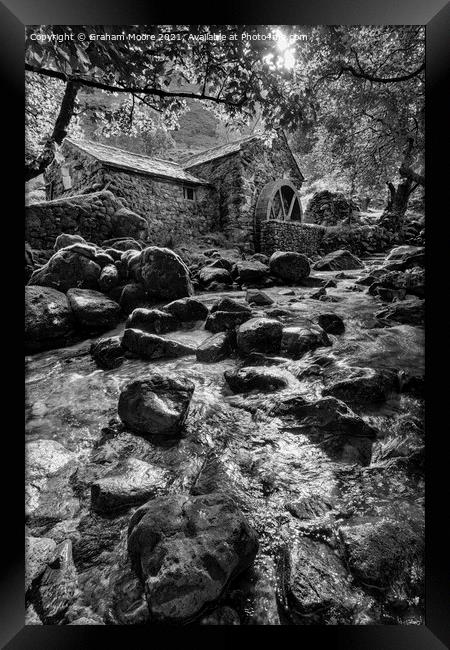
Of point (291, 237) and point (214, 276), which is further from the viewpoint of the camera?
point (214, 276)

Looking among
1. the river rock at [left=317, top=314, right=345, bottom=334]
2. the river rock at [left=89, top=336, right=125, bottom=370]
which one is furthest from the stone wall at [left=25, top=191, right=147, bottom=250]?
the river rock at [left=317, top=314, right=345, bottom=334]

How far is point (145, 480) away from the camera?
1.38 metres

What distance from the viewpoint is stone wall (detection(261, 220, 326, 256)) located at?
1.99 metres

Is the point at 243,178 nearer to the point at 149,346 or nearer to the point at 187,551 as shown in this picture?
the point at 149,346

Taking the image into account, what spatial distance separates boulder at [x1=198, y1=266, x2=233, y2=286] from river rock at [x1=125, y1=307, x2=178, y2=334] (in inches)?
20.4

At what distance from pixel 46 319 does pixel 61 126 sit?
3.82 feet

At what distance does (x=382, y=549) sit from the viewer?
3.86 feet

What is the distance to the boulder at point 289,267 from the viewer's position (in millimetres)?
2132

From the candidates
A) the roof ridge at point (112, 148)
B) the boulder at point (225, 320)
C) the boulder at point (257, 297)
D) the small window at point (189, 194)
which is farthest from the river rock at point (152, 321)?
the small window at point (189, 194)

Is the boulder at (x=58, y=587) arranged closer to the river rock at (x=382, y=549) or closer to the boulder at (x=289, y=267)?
the river rock at (x=382, y=549)

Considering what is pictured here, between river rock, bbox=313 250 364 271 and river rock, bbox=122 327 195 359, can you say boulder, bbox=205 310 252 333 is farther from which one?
river rock, bbox=313 250 364 271

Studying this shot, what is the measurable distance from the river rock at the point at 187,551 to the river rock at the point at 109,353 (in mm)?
955

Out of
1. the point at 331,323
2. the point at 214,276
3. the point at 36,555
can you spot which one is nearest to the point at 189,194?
the point at 214,276
